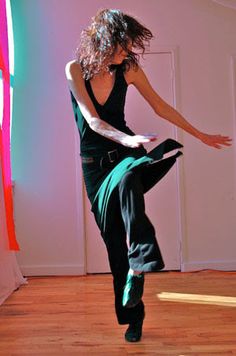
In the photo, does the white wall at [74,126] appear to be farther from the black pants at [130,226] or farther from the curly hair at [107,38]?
the curly hair at [107,38]

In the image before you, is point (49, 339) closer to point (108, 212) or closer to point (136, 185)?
point (108, 212)

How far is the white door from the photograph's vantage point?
353 centimetres

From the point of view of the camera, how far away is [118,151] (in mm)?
1820

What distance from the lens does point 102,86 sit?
186 cm

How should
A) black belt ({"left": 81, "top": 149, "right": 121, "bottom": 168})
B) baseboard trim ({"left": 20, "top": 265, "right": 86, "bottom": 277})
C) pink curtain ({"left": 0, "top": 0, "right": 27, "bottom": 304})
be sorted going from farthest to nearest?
1. baseboard trim ({"left": 20, "top": 265, "right": 86, "bottom": 277})
2. pink curtain ({"left": 0, "top": 0, "right": 27, "bottom": 304})
3. black belt ({"left": 81, "top": 149, "right": 121, "bottom": 168})

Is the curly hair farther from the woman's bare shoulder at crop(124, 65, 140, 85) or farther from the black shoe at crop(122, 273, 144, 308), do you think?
the black shoe at crop(122, 273, 144, 308)

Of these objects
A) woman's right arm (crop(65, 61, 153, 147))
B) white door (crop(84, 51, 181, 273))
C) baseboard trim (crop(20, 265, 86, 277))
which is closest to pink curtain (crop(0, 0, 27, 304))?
baseboard trim (crop(20, 265, 86, 277))

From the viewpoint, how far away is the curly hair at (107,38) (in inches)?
66.6

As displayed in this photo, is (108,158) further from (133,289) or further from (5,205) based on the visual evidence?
(5,205)

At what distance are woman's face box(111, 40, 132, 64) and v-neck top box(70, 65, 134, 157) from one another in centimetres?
7

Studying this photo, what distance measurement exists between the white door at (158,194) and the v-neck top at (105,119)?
1.65m

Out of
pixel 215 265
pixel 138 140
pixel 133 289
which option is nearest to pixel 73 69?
pixel 138 140

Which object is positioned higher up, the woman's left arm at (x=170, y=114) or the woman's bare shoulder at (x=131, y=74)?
the woman's bare shoulder at (x=131, y=74)

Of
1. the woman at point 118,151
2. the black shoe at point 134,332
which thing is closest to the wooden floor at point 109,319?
the black shoe at point 134,332
